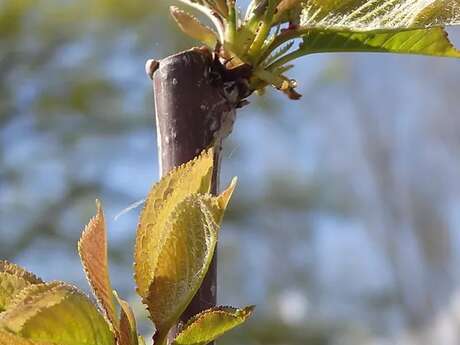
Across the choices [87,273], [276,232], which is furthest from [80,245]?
[276,232]

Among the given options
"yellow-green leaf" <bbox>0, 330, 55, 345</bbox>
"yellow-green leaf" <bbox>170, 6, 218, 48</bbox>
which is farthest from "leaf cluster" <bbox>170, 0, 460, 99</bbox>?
"yellow-green leaf" <bbox>0, 330, 55, 345</bbox>

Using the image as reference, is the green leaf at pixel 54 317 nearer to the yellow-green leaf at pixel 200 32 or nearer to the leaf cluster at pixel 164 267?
the leaf cluster at pixel 164 267

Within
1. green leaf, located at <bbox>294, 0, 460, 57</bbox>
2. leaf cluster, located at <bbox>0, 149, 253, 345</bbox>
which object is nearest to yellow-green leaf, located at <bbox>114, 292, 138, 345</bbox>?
leaf cluster, located at <bbox>0, 149, 253, 345</bbox>

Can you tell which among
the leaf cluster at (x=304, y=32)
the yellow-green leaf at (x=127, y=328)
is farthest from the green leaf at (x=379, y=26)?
the yellow-green leaf at (x=127, y=328)

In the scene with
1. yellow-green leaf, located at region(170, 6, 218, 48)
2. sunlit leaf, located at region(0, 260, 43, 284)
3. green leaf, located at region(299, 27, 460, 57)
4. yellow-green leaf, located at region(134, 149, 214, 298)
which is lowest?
sunlit leaf, located at region(0, 260, 43, 284)

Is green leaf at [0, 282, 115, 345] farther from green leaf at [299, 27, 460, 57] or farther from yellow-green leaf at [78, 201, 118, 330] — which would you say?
green leaf at [299, 27, 460, 57]

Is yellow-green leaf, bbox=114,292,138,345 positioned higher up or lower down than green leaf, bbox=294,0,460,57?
lower down

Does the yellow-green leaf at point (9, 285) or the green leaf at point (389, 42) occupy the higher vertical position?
the green leaf at point (389, 42)

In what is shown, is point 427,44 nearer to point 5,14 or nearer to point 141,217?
point 141,217

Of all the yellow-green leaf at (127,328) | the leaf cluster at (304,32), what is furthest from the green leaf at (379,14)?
the yellow-green leaf at (127,328)

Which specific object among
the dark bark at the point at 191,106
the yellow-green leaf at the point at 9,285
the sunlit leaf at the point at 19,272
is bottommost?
the yellow-green leaf at the point at 9,285
